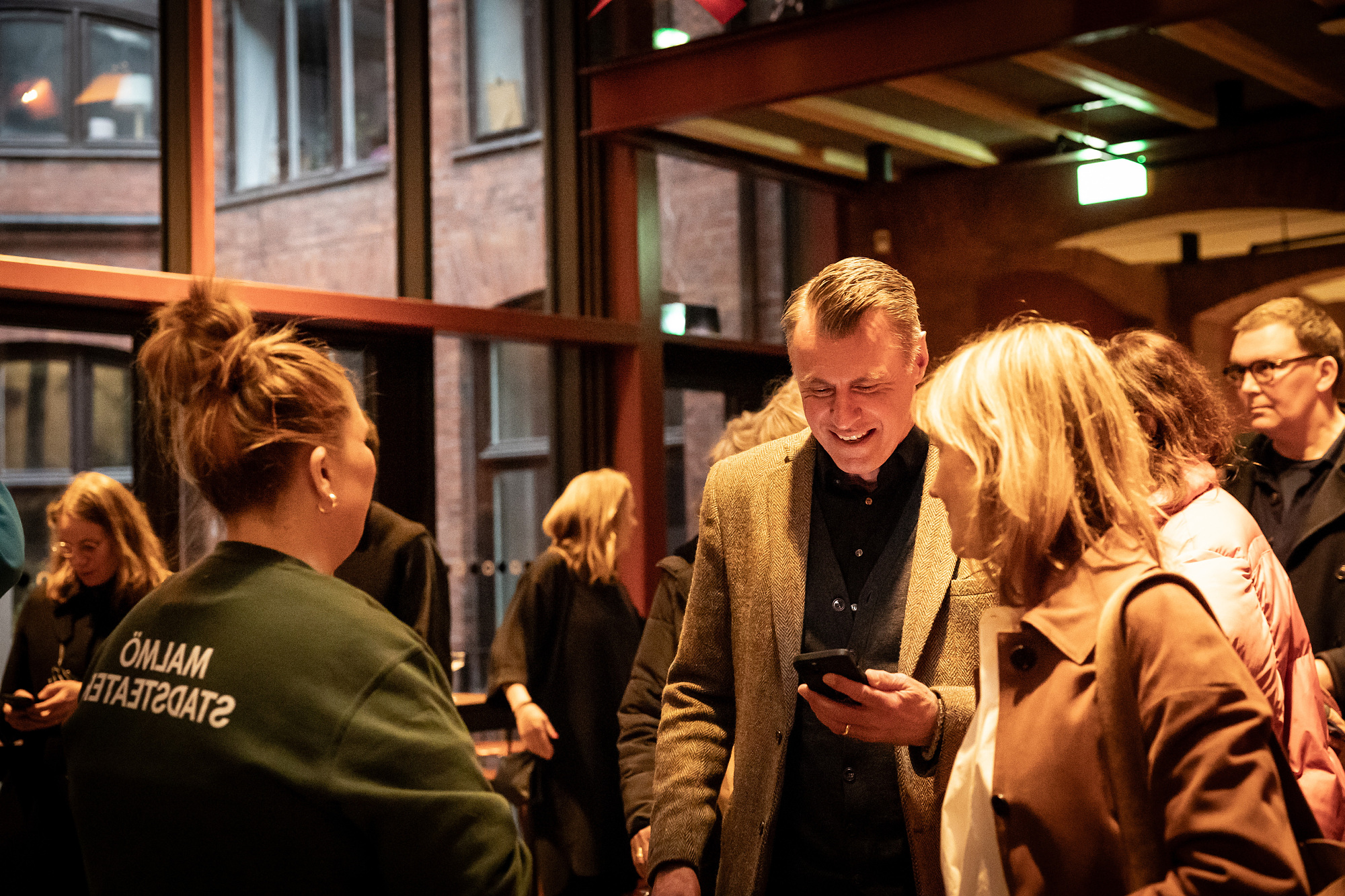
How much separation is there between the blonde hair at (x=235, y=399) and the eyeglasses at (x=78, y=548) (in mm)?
2559

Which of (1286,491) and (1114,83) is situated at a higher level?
(1114,83)

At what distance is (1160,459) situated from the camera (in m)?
2.15

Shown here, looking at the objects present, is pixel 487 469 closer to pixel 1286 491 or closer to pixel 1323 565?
pixel 1286 491

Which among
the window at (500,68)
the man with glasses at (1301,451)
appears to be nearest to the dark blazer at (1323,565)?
the man with glasses at (1301,451)

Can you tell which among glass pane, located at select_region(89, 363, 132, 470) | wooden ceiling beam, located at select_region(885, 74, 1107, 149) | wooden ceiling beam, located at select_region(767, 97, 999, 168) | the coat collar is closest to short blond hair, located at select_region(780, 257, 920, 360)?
the coat collar

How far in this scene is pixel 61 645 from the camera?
3834 millimetres

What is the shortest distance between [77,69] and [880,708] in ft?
21.6

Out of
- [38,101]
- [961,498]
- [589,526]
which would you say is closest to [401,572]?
[589,526]

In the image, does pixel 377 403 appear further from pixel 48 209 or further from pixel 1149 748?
pixel 1149 748

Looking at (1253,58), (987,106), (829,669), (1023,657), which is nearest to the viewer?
(1023,657)

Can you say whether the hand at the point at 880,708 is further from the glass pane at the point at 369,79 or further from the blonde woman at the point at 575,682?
the glass pane at the point at 369,79

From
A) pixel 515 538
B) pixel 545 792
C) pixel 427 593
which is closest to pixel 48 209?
pixel 515 538

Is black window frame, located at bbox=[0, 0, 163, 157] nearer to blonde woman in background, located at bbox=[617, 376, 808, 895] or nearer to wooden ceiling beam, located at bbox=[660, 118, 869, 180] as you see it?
wooden ceiling beam, located at bbox=[660, 118, 869, 180]

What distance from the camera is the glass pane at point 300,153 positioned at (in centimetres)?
829
